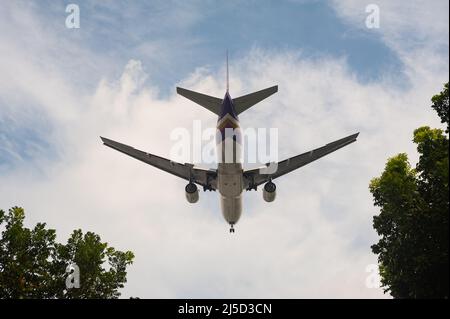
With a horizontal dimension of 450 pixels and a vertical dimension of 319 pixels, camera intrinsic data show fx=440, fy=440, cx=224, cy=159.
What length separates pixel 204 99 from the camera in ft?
111

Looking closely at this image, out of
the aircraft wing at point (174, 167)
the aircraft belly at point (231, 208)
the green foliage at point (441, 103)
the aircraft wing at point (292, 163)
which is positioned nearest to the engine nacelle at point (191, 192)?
the aircraft wing at point (174, 167)

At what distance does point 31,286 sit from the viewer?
106 feet

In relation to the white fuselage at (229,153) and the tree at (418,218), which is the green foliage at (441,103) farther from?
the white fuselage at (229,153)

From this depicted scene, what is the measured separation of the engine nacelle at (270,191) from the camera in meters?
31.4

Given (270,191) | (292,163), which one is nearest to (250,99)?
(292,163)

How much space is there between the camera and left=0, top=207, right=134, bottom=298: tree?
3234 centimetres

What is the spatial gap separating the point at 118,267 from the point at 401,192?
76.4 feet

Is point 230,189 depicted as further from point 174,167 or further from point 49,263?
point 49,263

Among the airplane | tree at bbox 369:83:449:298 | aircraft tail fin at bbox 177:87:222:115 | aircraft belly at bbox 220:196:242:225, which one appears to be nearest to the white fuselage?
the airplane

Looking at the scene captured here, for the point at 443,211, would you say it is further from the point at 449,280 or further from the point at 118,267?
the point at 118,267

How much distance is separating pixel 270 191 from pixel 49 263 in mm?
18674

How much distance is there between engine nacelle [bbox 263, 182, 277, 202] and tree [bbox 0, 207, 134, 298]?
13575 millimetres

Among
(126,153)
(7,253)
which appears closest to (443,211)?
(126,153)

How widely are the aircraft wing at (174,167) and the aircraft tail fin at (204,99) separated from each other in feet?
15.9
